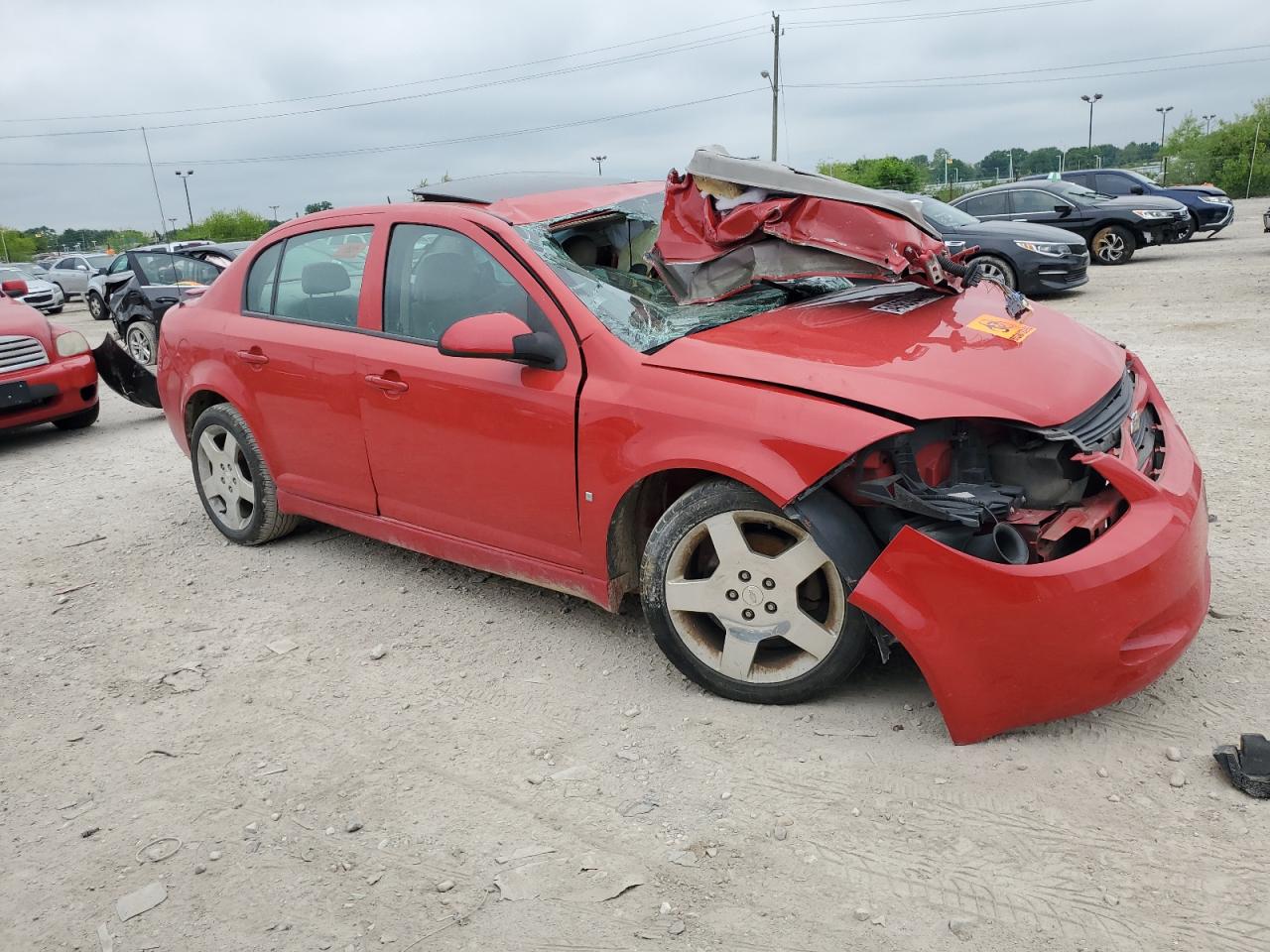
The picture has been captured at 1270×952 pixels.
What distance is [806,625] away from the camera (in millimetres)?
3037

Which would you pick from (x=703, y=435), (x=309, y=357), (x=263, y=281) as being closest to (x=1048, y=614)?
(x=703, y=435)

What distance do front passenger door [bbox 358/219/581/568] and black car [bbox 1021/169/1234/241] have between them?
676 inches

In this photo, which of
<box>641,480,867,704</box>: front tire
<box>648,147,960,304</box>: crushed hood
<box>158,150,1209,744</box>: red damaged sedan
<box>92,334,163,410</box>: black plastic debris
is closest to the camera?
<box>158,150,1209,744</box>: red damaged sedan

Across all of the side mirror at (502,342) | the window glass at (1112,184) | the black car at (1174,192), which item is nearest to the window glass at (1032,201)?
the black car at (1174,192)

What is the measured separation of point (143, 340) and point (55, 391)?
16.5 ft

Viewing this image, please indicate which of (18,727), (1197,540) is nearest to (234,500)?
(18,727)

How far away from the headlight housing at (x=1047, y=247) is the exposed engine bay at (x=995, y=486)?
33.8ft

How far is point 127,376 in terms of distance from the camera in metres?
7.83

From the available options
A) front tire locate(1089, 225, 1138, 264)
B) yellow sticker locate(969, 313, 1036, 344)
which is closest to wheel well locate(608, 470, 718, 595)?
yellow sticker locate(969, 313, 1036, 344)

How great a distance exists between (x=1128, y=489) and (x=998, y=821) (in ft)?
3.39

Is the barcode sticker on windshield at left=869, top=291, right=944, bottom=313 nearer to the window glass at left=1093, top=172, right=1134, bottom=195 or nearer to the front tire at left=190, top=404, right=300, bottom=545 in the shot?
the front tire at left=190, top=404, right=300, bottom=545

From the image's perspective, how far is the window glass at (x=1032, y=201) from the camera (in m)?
15.0

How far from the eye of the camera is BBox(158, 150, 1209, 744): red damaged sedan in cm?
275

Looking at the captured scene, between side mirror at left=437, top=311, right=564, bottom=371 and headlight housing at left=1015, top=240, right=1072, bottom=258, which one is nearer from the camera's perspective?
side mirror at left=437, top=311, right=564, bottom=371
